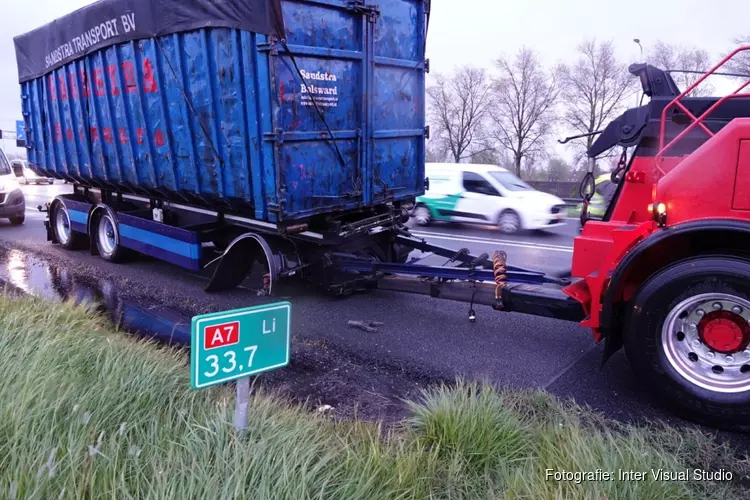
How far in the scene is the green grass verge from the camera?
257cm

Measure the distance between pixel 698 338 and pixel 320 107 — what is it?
13.3ft

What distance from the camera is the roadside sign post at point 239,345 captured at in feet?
8.30

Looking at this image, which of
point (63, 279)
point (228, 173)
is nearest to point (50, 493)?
point (228, 173)

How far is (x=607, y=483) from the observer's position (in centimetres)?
266

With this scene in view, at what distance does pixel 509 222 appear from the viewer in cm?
1325

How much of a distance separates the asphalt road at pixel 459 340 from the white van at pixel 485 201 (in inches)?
255

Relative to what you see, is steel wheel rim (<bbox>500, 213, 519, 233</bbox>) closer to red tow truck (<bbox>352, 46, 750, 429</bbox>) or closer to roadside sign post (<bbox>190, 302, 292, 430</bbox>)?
red tow truck (<bbox>352, 46, 750, 429</bbox>)

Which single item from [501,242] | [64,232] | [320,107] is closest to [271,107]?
[320,107]

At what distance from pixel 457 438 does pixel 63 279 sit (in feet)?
22.1

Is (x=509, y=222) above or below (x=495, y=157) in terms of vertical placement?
below

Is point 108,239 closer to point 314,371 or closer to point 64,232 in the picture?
point 64,232

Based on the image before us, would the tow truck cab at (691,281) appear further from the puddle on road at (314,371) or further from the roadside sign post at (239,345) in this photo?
the roadside sign post at (239,345)

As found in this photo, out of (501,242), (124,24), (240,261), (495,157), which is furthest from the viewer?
(495,157)

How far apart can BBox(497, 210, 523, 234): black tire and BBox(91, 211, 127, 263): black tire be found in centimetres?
790
